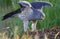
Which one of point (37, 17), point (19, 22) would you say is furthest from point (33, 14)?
point (19, 22)

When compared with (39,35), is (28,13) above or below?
above

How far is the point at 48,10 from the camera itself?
4285 mm

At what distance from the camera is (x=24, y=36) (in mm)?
3133

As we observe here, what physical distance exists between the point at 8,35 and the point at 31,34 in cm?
Result: 34

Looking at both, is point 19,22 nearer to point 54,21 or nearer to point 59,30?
point 54,21

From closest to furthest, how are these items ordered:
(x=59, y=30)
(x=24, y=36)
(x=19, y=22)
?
(x=24, y=36)
(x=59, y=30)
(x=19, y=22)

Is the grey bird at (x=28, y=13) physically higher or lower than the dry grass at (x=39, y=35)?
higher

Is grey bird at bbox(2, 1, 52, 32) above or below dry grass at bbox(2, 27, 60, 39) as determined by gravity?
above

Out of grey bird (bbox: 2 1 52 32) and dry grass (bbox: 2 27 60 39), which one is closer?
dry grass (bbox: 2 27 60 39)

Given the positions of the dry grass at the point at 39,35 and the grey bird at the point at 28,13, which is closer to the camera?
the dry grass at the point at 39,35

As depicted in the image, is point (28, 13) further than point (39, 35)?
Yes

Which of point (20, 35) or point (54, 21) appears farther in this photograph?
point (54, 21)

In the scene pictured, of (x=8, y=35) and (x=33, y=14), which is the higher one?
(x=33, y=14)

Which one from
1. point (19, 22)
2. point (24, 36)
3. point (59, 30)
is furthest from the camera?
point (19, 22)
